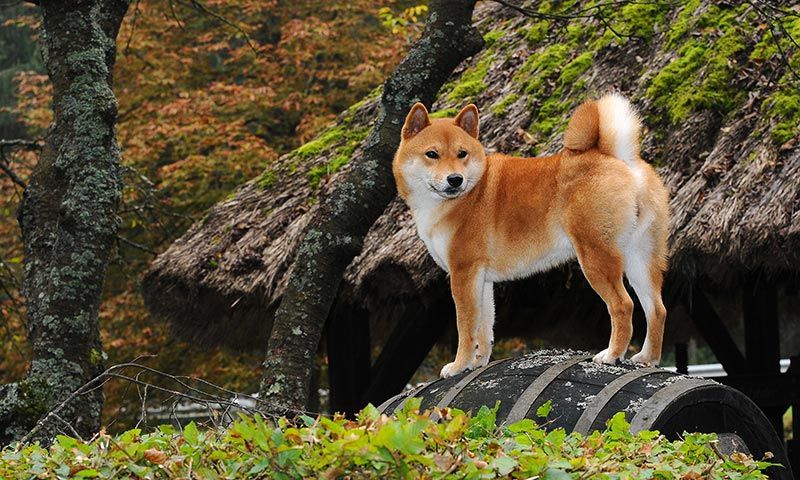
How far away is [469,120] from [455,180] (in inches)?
17.5

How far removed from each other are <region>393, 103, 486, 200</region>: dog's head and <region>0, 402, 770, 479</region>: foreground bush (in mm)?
2013

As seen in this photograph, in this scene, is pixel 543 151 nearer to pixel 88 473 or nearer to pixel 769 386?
pixel 769 386

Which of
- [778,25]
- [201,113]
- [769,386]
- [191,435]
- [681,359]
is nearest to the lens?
[191,435]

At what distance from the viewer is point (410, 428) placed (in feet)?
7.99

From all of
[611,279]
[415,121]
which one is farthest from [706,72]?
[611,279]

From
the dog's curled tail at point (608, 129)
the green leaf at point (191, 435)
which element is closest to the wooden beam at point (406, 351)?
the dog's curled tail at point (608, 129)

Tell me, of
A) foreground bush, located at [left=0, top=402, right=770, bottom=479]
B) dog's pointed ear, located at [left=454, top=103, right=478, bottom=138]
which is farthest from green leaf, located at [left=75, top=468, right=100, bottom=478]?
dog's pointed ear, located at [left=454, top=103, right=478, bottom=138]

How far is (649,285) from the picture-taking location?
16.0ft

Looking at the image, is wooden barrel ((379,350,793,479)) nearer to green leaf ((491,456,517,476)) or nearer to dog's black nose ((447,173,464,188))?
dog's black nose ((447,173,464,188))

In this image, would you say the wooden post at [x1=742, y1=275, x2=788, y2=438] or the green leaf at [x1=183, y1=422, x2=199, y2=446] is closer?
the green leaf at [x1=183, y1=422, x2=199, y2=446]

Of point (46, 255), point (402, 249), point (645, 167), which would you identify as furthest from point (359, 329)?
point (645, 167)

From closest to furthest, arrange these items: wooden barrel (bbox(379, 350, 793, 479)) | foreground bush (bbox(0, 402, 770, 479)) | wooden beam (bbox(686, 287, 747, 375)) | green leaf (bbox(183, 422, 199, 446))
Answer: foreground bush (bbox(0, 402, 770, 479)) < green leaf (bbox(183, 422, 199, 446)) < wooden barrel (bbox(379, 350, 793, 479)) < wooden beam (bbox(686, 287, 747, 375))

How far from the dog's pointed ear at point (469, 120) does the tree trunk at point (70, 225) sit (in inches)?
69.5

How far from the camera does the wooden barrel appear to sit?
4.10m
